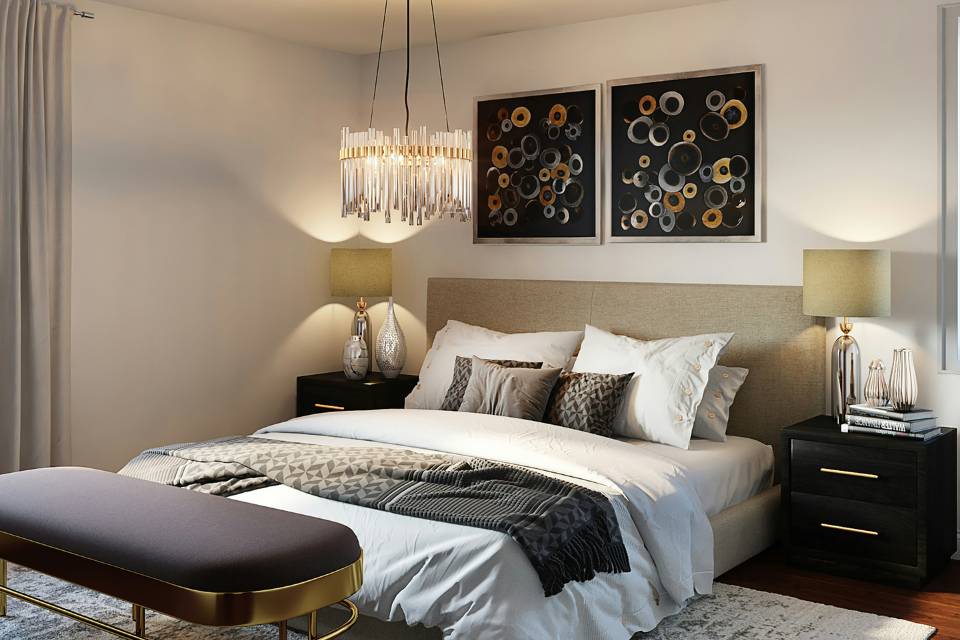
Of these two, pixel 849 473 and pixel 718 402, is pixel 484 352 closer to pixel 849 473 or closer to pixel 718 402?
pixel 718 402

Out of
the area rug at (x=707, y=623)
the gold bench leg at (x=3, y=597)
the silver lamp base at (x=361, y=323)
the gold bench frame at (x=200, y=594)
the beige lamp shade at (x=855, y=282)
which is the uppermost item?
the beige lamp shade at (x=855, y=282)

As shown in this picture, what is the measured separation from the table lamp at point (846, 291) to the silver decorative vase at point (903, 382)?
0.61 feet

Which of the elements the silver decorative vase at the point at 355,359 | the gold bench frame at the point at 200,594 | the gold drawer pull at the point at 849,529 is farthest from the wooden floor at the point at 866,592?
the silver decorative vase at the point at 355,359

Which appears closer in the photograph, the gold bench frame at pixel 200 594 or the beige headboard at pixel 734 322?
the gold bench frame at pixel 200 594

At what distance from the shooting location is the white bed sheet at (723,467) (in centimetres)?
382

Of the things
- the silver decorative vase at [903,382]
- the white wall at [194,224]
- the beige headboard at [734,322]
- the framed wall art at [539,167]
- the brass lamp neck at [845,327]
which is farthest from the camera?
the framed wall art at [539,167]

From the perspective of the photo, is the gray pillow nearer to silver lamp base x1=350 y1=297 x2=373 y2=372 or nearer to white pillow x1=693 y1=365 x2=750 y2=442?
white pillow x1=693 y1=365 x2=750 y2=442

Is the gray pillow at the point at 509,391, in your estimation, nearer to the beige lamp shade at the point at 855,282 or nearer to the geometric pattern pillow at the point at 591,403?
the geometric pattern pillow at the point at 591,403

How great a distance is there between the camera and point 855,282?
401cm

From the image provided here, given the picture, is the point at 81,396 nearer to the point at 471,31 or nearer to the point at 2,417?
the point at 2,417

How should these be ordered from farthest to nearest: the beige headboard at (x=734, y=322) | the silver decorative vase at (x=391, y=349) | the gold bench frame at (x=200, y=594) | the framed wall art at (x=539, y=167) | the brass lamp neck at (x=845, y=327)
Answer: the silver decorative vase at (x=391, y=349) < the framed wall art at (x=539, y=167) < the beige headboard at (x=734, y=322) < the brass lamp neck at (x=845, y=327) < the gold bench frame at (x=200, y=594)

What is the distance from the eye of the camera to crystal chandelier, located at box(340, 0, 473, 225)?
158 inches

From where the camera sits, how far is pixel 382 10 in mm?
4922

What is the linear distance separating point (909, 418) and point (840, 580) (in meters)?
0.70
